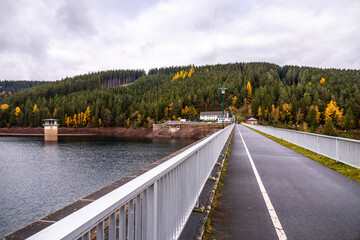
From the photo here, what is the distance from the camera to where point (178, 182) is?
125 inches

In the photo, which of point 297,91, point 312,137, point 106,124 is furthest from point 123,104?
point 312,137

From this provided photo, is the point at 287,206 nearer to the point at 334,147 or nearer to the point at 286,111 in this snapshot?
the point at 334,147

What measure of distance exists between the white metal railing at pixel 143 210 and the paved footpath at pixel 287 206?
1107 millimetres

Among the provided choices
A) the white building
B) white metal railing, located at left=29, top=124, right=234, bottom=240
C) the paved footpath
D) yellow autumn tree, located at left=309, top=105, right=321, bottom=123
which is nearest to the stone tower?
the white building

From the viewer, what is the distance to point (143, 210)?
211cm

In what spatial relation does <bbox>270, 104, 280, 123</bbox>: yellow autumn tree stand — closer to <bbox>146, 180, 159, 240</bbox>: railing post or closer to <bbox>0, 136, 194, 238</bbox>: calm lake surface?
<bbox>0, 136, 194, 238</bbox>: calm lake surface

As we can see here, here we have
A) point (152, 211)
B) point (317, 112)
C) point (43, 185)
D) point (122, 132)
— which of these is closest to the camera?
point (152, 211)

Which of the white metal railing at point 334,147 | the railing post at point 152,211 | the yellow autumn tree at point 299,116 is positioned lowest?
the white metal railing at point 334,147

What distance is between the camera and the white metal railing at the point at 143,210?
A: 3.75 ft

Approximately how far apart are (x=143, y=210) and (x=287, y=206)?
170 inches

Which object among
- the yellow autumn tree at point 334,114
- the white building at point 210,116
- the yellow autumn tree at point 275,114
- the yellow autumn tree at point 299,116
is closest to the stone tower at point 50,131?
the white building at point 210,116

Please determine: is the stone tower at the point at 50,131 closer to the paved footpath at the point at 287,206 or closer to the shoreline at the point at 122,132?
the shoreline at the point at 122,132

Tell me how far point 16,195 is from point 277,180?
19.7 m

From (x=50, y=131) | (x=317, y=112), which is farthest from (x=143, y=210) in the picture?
(x=317, y=112)
